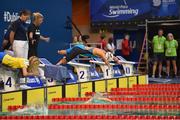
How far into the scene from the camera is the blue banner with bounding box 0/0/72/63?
12.1 m

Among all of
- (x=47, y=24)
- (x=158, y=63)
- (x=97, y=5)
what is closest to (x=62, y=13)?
(x=47, y=24)

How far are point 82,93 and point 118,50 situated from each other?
317 inches

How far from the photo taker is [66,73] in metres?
8.05

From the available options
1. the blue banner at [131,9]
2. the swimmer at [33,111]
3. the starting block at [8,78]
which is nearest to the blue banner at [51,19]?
the blue banner at [131,9]

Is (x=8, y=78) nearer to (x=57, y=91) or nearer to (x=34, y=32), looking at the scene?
(x=57, y=91)

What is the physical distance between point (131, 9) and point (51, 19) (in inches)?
128

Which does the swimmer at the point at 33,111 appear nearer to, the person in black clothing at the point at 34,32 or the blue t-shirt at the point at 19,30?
the blue t-shirt at the point at 19,30

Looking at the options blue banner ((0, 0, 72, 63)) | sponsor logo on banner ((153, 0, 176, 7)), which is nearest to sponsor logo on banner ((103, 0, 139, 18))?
sponsor logo on banner ((153, 0, 176, 7))

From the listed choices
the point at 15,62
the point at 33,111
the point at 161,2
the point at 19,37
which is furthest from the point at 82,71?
the point at 161,2

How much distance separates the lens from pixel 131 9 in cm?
1560

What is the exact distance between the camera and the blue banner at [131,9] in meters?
15.0

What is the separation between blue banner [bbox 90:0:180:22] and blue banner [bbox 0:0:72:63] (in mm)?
1481

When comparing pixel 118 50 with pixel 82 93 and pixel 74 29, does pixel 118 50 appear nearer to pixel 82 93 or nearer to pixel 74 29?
pixel 74 29

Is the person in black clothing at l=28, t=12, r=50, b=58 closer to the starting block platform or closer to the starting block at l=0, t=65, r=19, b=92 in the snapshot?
the starting block platform
